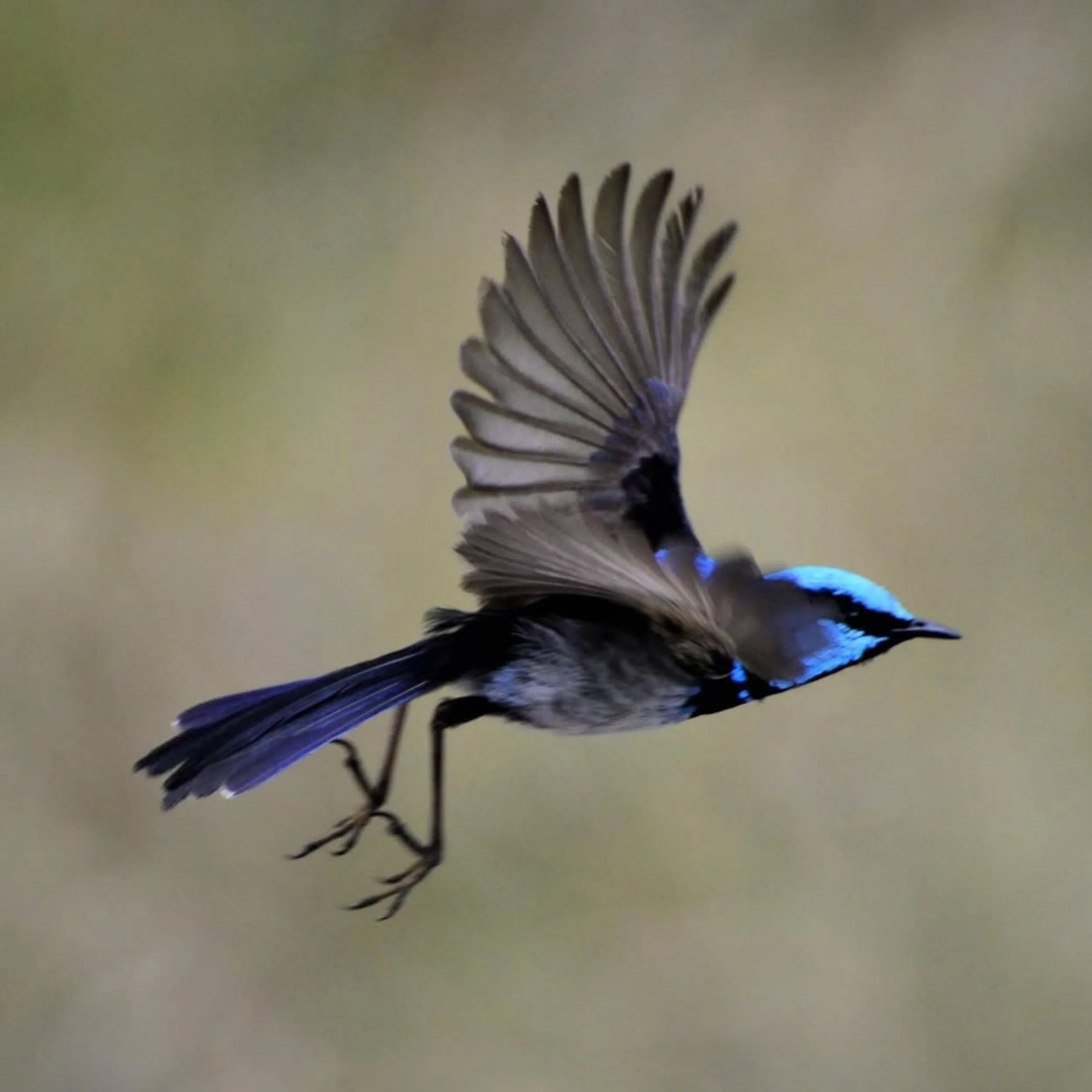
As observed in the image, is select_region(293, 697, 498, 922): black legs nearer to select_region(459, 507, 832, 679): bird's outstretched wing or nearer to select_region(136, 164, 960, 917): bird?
select_region(136, 164, 960, 917): bird

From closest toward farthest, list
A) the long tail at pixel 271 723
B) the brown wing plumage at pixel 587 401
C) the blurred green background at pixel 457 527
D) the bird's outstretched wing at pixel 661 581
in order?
the bird's outstretched wing at pixel 661 581, the brown wing plumage at pixel 587 401, the long tail at pixel 271 723, the blurred green background at pixel 457 527

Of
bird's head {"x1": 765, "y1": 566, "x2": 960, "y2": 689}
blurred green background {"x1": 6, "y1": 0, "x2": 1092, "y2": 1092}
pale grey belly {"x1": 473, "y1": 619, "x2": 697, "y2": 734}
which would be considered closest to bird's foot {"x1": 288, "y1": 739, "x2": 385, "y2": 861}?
pale grey belly {"x1": 473, "y1": 619, "x2": 697, "y2": 734}

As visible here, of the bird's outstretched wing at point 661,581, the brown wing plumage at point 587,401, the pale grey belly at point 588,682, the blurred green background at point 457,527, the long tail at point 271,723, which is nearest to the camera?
the bird's outstretched wing at point 661,581

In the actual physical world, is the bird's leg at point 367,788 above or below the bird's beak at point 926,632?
above

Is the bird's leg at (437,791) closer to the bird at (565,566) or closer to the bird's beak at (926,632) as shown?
the bird at (565,566)

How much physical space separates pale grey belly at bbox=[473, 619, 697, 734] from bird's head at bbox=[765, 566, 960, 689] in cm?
12

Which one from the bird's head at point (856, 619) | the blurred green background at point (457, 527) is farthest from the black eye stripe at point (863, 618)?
the blurred green background at point (457, 527)

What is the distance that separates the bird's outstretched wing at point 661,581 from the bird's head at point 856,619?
0.26 ft

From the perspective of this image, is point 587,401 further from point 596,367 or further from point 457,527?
point 457,527

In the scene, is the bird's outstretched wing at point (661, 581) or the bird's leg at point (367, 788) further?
the bird's leg at point (367, 788)

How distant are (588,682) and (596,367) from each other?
27cm

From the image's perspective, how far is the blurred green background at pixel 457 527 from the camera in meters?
2.29

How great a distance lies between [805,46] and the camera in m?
2.40

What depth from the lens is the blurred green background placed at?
229 centimetres
